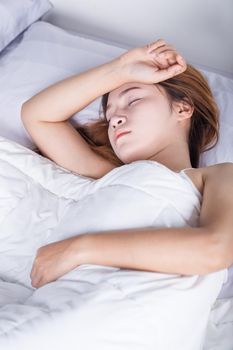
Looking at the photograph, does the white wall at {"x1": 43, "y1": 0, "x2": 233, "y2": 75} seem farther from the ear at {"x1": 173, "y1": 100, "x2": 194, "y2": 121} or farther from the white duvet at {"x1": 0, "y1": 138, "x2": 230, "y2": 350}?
the white duvet at {"x1": 0, "y1": 138, "x2": 230, "y2": 350}

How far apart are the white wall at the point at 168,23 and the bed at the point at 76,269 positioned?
69 mm

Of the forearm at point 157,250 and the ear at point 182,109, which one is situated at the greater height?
the ear at point 182,109

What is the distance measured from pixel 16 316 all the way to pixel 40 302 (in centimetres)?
6

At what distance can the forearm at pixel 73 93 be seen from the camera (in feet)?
3.97

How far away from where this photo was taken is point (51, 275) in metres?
0.97

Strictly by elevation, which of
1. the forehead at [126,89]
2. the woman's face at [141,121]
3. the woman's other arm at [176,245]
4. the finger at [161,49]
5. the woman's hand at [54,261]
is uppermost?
the finger at [161,49]

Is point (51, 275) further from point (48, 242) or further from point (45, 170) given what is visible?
point (45, 170)

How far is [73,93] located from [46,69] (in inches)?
9.1

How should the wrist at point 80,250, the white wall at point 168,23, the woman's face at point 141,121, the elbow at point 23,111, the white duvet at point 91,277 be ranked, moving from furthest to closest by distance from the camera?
the white wall at point 168,23 < the elbow at point 23,111 < the woman's face at point 141,121 < the wrist at point 80,250 < the white duvet at point 91,277

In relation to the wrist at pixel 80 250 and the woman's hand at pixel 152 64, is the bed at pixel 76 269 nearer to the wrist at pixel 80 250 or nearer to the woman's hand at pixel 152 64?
the wrist at pixel 80 250

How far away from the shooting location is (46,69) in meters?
1.43

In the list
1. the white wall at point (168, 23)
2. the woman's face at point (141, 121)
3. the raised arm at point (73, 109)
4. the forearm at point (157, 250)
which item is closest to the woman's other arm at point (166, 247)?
the forearm at point (157, 250)

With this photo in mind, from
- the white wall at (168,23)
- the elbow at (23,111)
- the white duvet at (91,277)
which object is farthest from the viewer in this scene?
the white wall at (168,23)

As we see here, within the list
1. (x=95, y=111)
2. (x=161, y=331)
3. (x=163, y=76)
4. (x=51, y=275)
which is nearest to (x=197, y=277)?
(x=161, y=331)
